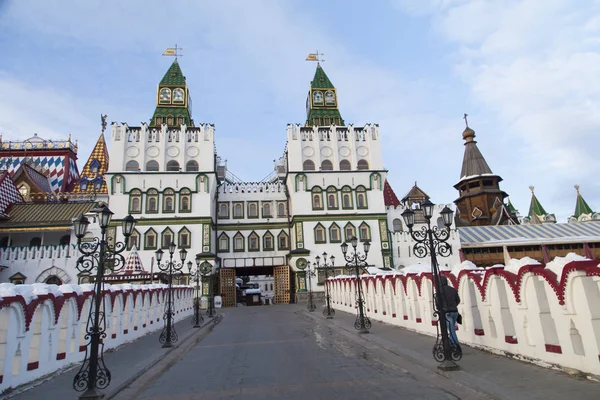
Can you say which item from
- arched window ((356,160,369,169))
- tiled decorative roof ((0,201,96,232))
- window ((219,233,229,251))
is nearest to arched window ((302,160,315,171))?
arched window ((356,160,369,169))

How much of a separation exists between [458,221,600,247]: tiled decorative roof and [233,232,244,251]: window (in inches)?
891

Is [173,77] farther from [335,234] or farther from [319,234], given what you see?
[335,234]

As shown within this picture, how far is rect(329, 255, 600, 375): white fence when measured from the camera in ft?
19.7

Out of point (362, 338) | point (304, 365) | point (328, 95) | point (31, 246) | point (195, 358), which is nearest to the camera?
point (304, 365)

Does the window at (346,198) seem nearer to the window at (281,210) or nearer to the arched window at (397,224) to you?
the arched window at (397,224)

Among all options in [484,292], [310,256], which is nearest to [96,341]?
[484,292]

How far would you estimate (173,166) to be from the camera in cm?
3781

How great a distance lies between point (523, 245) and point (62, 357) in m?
42.7

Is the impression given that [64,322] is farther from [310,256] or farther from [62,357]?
[310,256]

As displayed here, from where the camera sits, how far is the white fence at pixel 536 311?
5.99 metres

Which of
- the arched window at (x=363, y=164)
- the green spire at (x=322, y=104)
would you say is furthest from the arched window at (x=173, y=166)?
the arched window at (x=363, y=164)

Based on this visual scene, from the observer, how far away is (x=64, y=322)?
9000mm

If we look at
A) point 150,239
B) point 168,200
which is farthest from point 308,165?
point 150,239

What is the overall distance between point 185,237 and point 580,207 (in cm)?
5732
